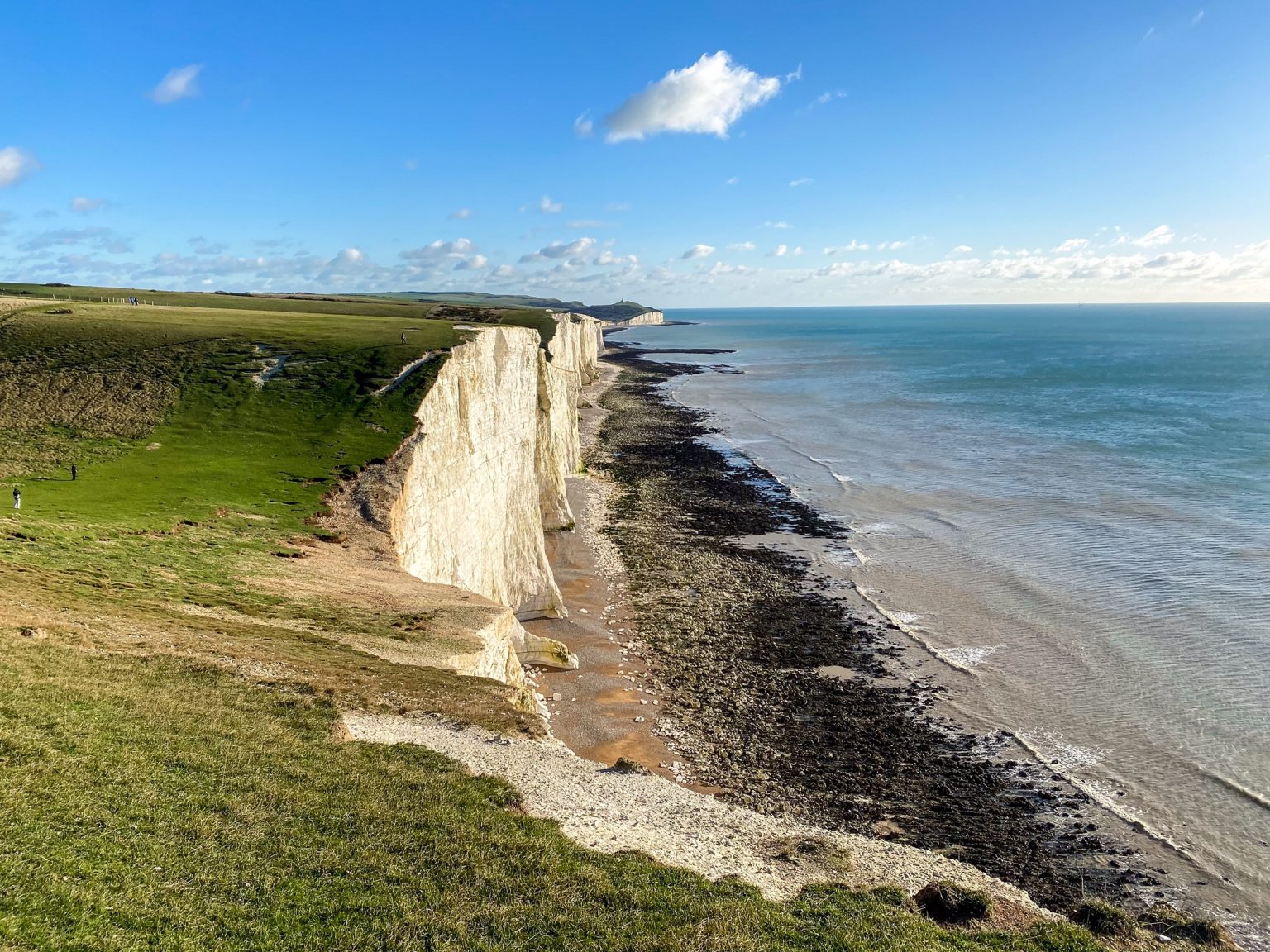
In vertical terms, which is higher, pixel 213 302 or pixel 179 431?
pixel 213 302

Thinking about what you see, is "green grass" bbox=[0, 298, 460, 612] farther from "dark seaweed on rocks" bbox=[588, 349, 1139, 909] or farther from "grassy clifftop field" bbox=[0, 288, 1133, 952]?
"dark seaweed on rocks" bbox=[588, 349, 1139, 909]

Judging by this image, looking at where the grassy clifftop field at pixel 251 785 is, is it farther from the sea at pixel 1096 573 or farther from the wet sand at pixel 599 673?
the sea at pixel 1096 573

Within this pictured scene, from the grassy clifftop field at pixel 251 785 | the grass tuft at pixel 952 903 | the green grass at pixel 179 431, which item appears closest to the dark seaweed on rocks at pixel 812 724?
the grass tuft at pixel 952 903

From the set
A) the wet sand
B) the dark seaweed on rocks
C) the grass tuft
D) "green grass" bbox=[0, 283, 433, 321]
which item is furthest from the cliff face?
"green grass" bbox=[0, 283, 433, 321]

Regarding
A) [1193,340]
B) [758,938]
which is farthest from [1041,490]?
[1193,340]

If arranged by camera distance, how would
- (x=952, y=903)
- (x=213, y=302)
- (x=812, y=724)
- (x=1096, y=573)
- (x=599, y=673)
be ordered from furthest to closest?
1. (x=213, y=302)
2. (x=1096, y=573)
3. (x=599, y=673)
4. (x=812, y=724)
5. (x=952, y=903)

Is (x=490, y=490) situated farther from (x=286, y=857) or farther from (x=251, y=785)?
(x=286, y=857)

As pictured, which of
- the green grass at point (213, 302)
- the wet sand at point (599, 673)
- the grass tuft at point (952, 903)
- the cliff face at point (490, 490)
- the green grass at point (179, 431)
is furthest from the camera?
the green grass at point (213, 302)

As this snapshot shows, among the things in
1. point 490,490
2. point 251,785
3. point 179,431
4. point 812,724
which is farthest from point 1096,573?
point 179,431
